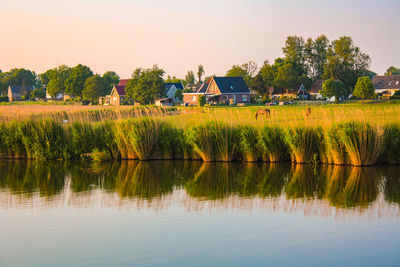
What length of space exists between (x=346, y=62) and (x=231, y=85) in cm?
3490

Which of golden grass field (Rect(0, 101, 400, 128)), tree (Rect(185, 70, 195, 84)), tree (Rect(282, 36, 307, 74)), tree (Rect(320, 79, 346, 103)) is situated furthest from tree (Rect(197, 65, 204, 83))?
golden grass field (Rect(0, 101, 400, 128))

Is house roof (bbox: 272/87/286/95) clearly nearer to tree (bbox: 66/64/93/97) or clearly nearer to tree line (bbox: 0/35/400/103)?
tree line (bbox: 0/35/400/103)

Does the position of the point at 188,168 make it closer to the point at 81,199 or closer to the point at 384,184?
the point at 81,199

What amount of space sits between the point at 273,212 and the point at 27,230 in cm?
466

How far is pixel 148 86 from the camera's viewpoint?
6103cm

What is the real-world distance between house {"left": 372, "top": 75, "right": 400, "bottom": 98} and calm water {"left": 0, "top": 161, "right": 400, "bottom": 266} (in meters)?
81.5

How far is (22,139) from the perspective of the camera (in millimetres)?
15734

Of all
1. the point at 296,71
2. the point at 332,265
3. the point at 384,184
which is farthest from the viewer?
the point at 296,71

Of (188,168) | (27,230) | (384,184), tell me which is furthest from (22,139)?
(384,184)

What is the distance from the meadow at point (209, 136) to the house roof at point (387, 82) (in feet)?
260

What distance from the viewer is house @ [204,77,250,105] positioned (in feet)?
237

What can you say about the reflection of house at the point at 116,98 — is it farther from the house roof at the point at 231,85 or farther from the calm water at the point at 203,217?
the calm water at the point at 203,217

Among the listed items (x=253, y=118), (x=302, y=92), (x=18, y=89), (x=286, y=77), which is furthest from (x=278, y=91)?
(x=18, y=89)

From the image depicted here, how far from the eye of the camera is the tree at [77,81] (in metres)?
89.2
